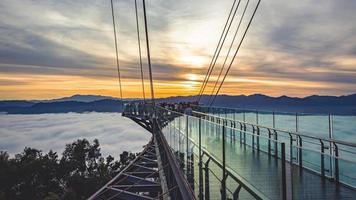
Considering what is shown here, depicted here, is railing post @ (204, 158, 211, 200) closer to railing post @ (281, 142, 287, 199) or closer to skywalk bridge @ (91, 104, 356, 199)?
skywalk bridge @ (91, 104, 356, 199)

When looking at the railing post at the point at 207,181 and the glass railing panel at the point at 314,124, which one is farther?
the glass railing panel at the point at 314,124

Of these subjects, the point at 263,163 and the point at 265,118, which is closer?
the point at 263,163

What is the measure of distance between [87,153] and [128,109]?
25.1m

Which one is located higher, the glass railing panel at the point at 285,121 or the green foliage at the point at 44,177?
the glass railing panel at the point at 285,121

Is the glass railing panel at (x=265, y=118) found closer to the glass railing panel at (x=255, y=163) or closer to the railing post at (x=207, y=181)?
the railing post at (x=207, y=181)

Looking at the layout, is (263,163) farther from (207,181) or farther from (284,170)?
(207,181)

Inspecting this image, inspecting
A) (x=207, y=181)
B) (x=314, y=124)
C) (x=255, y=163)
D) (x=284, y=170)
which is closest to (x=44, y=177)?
(x=314, y=124)

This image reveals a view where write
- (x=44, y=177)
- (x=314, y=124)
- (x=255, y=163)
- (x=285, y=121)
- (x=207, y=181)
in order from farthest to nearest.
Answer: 1. (x=44, y=177)
2. (x=285, y=121)
3. (x=314, y=124)
4. (x=207, y=181)
5. (x=255, y=163)

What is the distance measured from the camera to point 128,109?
41.0 metres

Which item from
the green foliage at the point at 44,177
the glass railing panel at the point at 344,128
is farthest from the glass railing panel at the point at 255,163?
the green foliage at the point at 44,177

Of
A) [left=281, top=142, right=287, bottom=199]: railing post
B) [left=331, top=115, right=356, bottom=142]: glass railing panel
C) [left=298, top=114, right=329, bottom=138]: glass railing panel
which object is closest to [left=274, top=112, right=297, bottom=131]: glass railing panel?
[left=298, top=114, right=329, bottom=138]: glass railing panel

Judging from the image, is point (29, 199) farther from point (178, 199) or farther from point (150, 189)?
point (178, 199)

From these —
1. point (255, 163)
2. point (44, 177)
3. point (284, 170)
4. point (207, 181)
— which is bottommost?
point (44, 177)

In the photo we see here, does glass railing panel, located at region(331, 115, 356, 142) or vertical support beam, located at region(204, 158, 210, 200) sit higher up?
glass railing panel, located at region(331, 115, 356, 142)
